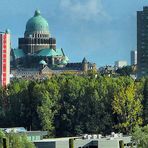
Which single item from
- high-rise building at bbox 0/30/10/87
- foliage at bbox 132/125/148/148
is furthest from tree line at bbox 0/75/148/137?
high-rise building at bbox 0/30/10/87

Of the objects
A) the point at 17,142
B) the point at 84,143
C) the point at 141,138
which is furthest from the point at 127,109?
the point at 17,142

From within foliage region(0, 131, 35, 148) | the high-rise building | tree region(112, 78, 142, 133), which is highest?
the high-rise building

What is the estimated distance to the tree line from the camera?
113500 mm

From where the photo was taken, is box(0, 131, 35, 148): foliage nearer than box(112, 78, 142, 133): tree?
Yes

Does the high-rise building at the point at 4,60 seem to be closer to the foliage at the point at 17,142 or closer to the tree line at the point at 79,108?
the tree line at the point at 79,108

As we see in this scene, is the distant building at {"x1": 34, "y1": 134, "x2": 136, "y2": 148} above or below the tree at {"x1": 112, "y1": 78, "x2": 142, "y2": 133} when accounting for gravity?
below

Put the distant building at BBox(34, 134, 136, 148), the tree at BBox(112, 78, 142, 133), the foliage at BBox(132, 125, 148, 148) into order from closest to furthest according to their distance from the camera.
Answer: the foliage at BBox(132, 125, 148, 148)
the distant building at BBox(34, 134, 136, 148)
the tree at BBox(112, 78, 142, 133)

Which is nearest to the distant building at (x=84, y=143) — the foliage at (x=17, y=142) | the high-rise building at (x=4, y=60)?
the foliage at (x=17, y=142)

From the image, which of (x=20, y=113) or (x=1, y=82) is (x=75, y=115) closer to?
(x=20, y=113)

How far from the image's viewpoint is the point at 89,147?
90500 mm

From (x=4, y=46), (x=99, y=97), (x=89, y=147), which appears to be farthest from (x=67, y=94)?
(x=4, y=46)

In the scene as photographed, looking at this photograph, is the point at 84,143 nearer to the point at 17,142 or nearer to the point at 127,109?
the point at 17,142

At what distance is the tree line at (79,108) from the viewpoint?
113500mm

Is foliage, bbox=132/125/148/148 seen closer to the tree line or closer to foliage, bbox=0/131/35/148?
foliage, bbox=0/131/35/148
